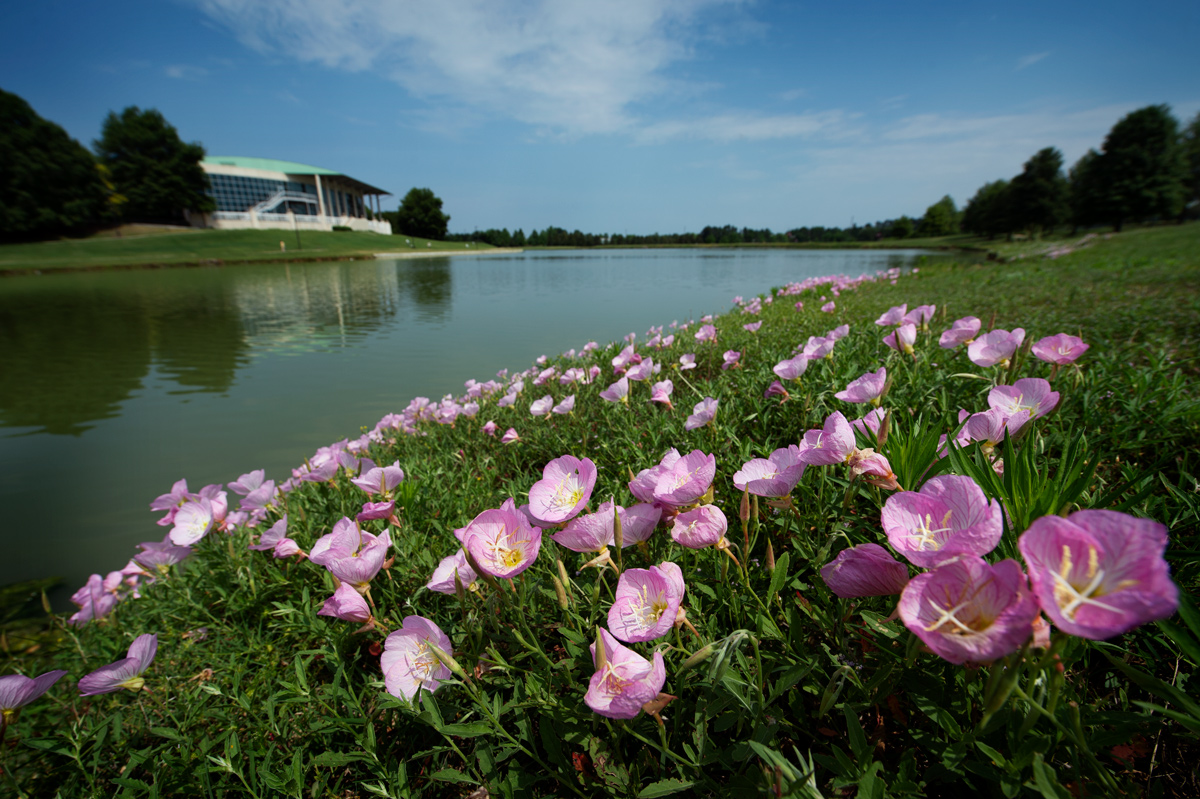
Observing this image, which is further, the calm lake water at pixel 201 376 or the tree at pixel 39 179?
the tree at pixel 39 179

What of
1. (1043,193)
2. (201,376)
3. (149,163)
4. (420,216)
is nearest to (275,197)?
(149,163)

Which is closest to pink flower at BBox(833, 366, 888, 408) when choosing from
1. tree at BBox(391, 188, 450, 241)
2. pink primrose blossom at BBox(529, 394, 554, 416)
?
pink primrose blossom at BBox(529, 394, 554, 416)

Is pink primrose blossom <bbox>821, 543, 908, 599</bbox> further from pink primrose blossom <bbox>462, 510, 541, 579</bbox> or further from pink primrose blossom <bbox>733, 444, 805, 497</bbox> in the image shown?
pink primrose blossom <bbox>462, 510, 541, 579</bbox>

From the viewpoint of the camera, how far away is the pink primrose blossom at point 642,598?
0.86 metres

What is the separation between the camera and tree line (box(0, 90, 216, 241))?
111 feet

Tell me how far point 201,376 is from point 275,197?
56.9 m

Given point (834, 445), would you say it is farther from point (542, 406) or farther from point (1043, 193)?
point (1043, 193)

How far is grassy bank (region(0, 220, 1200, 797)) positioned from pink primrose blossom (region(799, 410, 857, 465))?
176 mm

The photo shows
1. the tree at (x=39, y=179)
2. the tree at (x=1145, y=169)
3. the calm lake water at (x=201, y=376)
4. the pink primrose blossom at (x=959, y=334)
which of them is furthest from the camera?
the tree at (x=39, y=179)

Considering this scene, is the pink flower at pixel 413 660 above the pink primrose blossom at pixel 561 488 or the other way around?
the other way around

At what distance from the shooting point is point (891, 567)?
2.29 feet

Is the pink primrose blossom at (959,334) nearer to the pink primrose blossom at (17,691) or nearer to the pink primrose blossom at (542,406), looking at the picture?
the pink primrose blossom at (542,406)

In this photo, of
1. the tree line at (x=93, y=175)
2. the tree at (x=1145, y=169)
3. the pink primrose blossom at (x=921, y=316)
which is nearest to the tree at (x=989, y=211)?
the tree at (x=1145, y=169)

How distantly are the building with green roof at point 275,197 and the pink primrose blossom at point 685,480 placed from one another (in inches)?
2218
